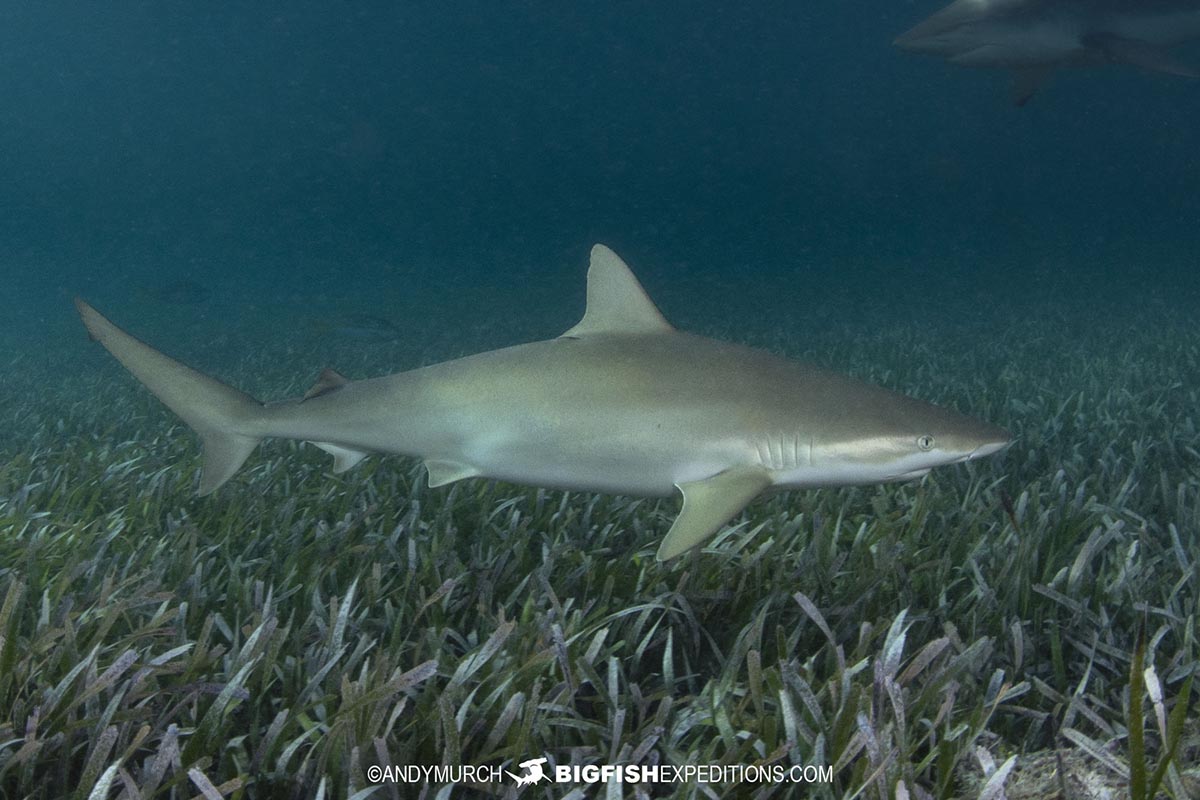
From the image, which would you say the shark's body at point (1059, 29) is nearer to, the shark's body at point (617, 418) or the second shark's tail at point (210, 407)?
the shark's body at point (617, 418)

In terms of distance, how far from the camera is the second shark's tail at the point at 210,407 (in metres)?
4.55

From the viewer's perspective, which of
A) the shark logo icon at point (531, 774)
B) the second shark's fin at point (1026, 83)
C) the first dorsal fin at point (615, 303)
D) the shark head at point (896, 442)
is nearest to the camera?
the shark logo icon at point (531, 774)

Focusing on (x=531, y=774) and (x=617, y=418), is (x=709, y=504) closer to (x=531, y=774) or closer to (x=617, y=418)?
(x=617, y=418)

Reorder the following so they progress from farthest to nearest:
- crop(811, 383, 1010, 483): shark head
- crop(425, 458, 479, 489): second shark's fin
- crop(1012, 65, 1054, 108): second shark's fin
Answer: crop(1012, 65, 1054, 108): second shark's fin
crop(425, 458, 479, 489): second shark's fin
crop(811, 383, 1010, 483): shark head

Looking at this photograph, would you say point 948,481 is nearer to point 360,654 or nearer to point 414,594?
point 414,594

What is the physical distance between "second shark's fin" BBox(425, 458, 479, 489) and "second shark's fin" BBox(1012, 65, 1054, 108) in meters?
15.8

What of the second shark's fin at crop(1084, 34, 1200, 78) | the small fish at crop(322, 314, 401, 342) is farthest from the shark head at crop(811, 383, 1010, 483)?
the small fish at crop(322, 314, 401, 342)

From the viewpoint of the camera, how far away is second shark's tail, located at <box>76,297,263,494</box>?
14.9 ft

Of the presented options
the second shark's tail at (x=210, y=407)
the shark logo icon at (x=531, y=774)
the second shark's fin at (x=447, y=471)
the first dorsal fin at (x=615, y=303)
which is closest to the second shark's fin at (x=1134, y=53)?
the first dorsal fin at (x=615, y=303)

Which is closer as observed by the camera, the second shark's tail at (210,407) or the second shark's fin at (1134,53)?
the second shark's tail at (210,407)

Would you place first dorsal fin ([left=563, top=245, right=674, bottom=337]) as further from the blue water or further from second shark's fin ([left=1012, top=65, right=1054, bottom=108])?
the blue water

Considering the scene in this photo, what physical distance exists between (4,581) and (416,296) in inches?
1478

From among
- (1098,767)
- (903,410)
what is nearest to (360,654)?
(1098,767)

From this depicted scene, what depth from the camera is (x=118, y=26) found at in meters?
137
